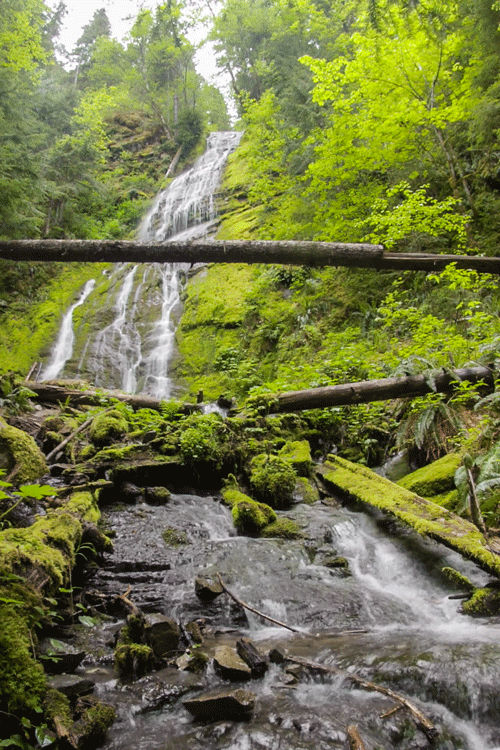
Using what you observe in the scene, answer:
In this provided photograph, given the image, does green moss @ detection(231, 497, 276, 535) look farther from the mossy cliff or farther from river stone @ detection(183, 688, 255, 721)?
river stone @ detection(183, 688, 255, 721)

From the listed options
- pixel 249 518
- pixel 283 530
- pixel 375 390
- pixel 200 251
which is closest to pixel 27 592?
pixel 249 518

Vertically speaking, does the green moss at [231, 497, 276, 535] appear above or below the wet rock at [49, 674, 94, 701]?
below

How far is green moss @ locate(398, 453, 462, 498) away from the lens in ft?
18.0

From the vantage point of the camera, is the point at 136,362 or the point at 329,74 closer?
the point at 329,74

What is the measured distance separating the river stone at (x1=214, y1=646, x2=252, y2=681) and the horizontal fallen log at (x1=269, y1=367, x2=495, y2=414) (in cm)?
461

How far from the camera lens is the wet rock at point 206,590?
145 inches

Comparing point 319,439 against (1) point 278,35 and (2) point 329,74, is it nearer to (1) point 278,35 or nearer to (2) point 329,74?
(2) point 329,74

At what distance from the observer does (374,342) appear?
33.2 ft

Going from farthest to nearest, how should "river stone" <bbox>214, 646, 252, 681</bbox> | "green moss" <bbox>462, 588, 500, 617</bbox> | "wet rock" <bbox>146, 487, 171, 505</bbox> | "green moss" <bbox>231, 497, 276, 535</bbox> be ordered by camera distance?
"wet rock" <bbox>146, 487, 171, 505</bbox> → "green moss" <bbox>231, 497, 276, 535</bbox> → "green moss" <bbox>462, 588, 500, 617</bbox> → "river stone" <bbox>214, 646, 252, 681</bbox>

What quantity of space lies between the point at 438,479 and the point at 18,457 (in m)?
5.09

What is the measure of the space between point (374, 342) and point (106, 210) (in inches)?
744

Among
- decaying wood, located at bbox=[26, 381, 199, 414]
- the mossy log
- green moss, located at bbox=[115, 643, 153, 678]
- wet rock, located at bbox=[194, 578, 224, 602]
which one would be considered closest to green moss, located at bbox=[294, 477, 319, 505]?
the mossy log

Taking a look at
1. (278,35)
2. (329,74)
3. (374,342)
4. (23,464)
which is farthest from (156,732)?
(278,35)

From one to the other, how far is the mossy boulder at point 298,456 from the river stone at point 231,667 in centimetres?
394
